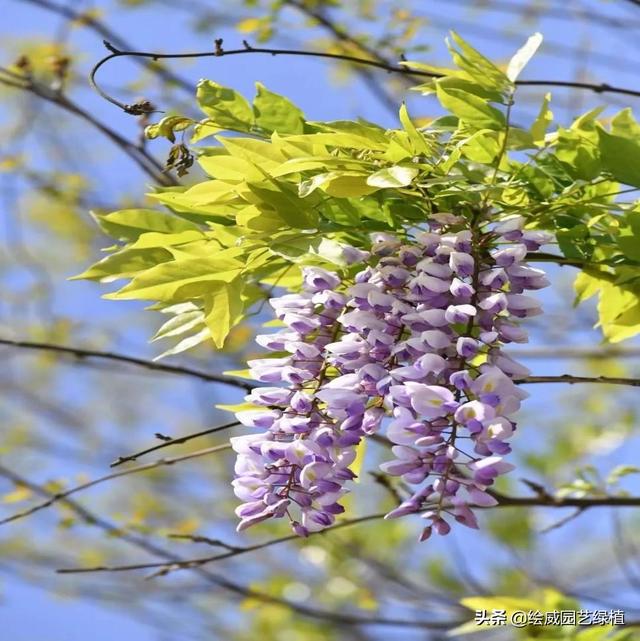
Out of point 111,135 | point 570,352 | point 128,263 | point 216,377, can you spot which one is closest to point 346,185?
point 128,263

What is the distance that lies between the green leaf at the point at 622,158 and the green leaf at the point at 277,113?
363 millimetres

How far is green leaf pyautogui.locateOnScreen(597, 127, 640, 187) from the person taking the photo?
3.74ft

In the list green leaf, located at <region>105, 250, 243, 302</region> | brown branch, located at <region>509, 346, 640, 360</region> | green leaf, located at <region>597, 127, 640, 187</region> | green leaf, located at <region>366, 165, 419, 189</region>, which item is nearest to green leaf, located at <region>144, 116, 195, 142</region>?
green leaf, located at <region>105, 250, 243, 302</region>

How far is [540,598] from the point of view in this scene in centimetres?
297

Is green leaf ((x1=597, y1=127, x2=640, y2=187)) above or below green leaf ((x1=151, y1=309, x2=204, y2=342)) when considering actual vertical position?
above

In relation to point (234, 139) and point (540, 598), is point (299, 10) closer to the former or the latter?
point (234, 139)

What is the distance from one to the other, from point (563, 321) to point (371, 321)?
3181mm

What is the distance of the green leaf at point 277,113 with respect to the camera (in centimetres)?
123

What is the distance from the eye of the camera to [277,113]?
1236 mm

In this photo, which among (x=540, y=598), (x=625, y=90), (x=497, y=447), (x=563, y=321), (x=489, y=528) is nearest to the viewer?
(x=497, y=447)

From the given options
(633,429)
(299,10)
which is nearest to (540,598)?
(633,429)

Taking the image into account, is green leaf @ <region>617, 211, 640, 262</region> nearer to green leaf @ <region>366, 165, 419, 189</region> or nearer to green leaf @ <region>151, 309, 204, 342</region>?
green leaf @ <region>366, 165, 419, 189</region>

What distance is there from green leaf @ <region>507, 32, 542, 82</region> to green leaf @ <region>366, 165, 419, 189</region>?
0.20m

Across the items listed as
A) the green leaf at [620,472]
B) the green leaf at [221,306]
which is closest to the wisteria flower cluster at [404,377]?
the green leaf at [221,306]
